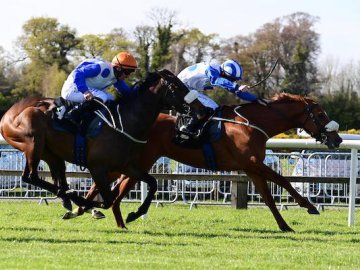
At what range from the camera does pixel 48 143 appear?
31.5 feet

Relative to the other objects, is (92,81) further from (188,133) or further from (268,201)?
(268,201)

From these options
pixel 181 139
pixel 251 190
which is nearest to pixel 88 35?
pixel 251 190

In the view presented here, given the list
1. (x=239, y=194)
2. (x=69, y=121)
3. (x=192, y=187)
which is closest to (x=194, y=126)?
(x=69, y=121)

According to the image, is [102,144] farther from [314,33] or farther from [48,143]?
[314,33]

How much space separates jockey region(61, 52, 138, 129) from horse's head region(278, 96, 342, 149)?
6.96ft

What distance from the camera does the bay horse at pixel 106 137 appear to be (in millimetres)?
9203

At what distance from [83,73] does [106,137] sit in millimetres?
786

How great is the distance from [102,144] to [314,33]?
5225 cm

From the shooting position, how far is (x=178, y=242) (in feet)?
27.6

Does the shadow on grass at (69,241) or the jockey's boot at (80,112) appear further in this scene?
the jockey's boot at (80,112)

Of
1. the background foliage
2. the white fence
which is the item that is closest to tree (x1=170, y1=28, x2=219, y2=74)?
the background foliage

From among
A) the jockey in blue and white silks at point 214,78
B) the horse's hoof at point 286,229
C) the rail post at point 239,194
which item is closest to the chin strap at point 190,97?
the jockey in blue and white silks at point 214,78

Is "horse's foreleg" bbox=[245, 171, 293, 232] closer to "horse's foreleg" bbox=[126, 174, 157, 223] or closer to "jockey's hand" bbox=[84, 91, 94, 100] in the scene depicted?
"horse's foreleg" bbox=[126, 174, 157, 223]

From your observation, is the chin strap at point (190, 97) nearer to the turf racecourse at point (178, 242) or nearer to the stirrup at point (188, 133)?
the stirrup at point (188, 133)
